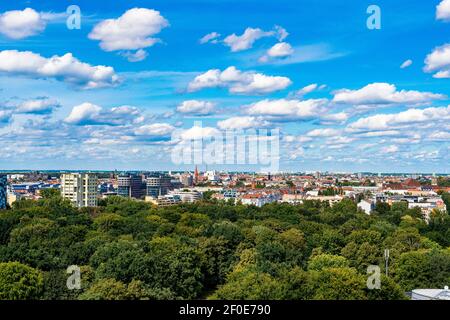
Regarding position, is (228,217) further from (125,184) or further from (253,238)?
(125,184)

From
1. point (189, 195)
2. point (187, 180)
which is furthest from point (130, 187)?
point (187, 180)

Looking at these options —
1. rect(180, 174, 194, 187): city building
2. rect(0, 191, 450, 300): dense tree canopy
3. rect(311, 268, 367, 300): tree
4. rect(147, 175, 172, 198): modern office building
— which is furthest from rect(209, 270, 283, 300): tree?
rect(180, 174, 194, 187): city building

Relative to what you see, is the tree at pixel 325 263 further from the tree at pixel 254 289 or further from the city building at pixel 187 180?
the city building at pixel 187 180

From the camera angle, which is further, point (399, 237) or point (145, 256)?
point (399, 237)

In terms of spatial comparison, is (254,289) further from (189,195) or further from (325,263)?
(189,195)

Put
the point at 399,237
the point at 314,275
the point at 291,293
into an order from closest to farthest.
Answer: the point at 291,293 → the point at 314,275 → the point at 399,237
